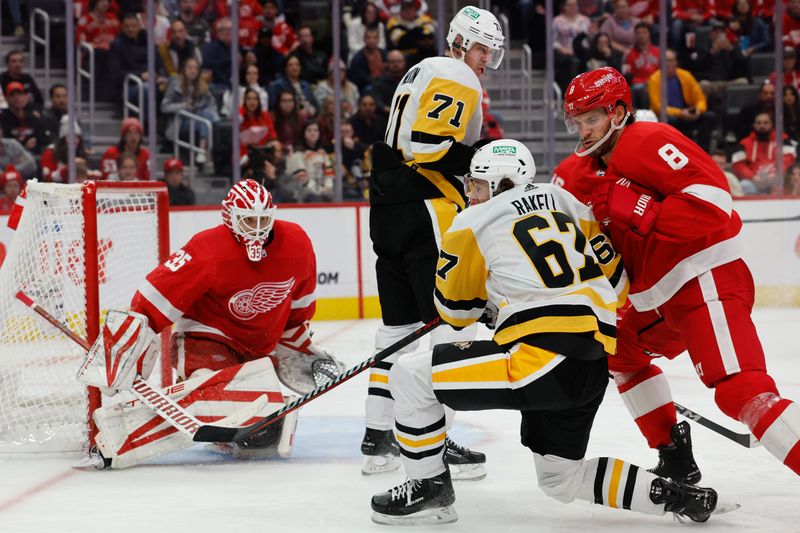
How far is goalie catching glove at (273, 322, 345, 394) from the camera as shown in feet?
12.4

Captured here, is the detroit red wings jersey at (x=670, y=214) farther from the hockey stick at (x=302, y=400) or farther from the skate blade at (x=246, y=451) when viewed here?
the skate blade at (x=246, y=451)

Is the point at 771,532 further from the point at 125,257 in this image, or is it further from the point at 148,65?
the point at 148,65

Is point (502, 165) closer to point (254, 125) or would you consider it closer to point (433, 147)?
point (433, 147)

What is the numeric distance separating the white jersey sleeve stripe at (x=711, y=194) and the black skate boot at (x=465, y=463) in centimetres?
99

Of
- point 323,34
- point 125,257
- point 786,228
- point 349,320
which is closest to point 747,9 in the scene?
point 786,228

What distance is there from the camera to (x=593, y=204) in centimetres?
279

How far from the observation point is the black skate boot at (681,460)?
2.97 metres

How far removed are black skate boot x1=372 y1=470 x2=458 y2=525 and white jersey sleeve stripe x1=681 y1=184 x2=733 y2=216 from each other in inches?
34.1

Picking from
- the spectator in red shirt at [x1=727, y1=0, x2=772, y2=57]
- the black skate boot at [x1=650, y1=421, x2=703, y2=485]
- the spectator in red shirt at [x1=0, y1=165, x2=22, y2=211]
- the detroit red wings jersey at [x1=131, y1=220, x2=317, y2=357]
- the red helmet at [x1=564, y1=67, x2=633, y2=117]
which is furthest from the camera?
the spectator in red shirt at [x1=727, y1=0, x2=772, y2=57]

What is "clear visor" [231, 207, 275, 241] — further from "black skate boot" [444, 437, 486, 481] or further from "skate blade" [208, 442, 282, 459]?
"black skate boot" [444, 437, 486, 481]

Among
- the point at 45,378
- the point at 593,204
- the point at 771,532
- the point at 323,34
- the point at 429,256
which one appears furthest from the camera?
the point at 323,34

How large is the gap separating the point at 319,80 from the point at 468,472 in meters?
4.95

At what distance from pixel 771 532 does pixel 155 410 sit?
5.57 feet

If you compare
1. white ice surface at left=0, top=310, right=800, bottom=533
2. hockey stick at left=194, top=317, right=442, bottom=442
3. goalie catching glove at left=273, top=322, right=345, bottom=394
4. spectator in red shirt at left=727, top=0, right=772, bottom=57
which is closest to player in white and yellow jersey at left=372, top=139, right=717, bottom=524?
white ice surface at left=0, top=310, right=800, bottom=533
